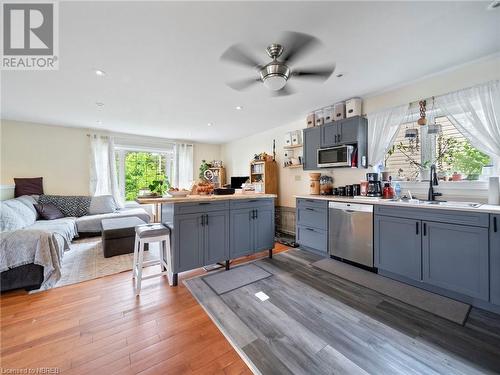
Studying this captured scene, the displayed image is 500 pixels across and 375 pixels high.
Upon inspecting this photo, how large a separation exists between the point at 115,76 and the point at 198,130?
263cm

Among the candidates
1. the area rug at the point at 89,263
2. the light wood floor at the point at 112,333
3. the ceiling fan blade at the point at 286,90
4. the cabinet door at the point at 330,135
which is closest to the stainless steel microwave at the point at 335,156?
the cabinet door at the point at 330,135

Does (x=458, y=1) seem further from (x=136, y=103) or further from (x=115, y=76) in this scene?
(x=136, y=103)

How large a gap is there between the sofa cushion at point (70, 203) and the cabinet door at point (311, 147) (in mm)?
4872

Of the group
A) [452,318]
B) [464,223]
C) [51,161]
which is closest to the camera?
[452,318]

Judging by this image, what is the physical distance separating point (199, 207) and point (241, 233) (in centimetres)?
75

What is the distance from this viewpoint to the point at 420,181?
2.73m

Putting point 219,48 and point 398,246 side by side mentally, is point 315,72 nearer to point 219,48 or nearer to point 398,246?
point 219,48

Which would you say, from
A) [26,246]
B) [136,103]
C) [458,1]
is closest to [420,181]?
[458,1]

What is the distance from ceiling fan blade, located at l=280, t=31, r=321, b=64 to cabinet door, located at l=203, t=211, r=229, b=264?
1.89m

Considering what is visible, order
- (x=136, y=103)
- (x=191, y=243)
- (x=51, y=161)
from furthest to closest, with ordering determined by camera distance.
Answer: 1. (x=51, y=161)
2. (x=136, y=103)
3. (x=191, y=243)

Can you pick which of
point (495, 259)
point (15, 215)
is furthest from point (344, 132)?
point (15, 215)

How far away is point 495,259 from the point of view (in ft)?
5.86

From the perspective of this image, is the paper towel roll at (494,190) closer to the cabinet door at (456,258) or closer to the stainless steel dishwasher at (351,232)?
the cabinet door at (456,258)

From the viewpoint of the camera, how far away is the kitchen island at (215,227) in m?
2.35
